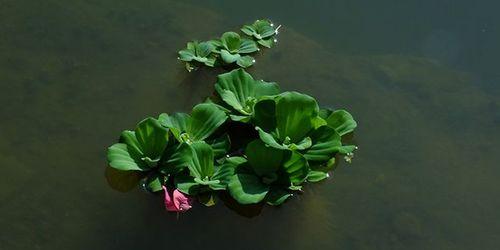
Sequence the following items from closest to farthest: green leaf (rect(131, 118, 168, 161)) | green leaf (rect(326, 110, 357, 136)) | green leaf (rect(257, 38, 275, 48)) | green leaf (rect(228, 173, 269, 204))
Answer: green leaf (rect(228, 173, 269, 204)), green leaf (rect(131, 118, 168, 161)), green leaf (rect(326, 110, 357, 136)), green leaf (rect(257, 38, 275, 48))

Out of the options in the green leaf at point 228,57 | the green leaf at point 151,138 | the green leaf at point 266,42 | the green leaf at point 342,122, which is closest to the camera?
the green leaf at point 151,138

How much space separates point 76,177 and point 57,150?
14 cm

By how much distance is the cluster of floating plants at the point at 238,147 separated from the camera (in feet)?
7.42

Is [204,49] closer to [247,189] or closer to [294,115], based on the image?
[294,115]

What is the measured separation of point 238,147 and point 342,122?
14.2 inches

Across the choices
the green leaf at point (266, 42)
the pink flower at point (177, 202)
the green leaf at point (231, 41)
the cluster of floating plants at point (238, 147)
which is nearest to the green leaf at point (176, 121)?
the cluster of floating plants at point (238, 147)

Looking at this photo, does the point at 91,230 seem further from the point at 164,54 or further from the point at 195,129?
the point at 164,54

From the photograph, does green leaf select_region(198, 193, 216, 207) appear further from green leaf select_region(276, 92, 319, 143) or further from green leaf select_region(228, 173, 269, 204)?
green leaf select_region(276, 92, 319, 143)

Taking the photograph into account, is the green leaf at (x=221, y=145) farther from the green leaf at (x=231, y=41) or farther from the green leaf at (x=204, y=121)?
the green leaf at (x=231, y=41)

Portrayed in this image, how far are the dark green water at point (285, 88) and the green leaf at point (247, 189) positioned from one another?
0.36ft

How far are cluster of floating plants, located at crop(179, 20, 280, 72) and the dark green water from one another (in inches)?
2.4

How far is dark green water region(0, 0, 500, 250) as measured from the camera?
7.46 feet

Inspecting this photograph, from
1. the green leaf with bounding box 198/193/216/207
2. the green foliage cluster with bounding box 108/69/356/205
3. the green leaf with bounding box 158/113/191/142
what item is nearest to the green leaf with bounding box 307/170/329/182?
the green foliage cluster with bounding box 108/69/356/205

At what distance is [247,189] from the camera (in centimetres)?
223
